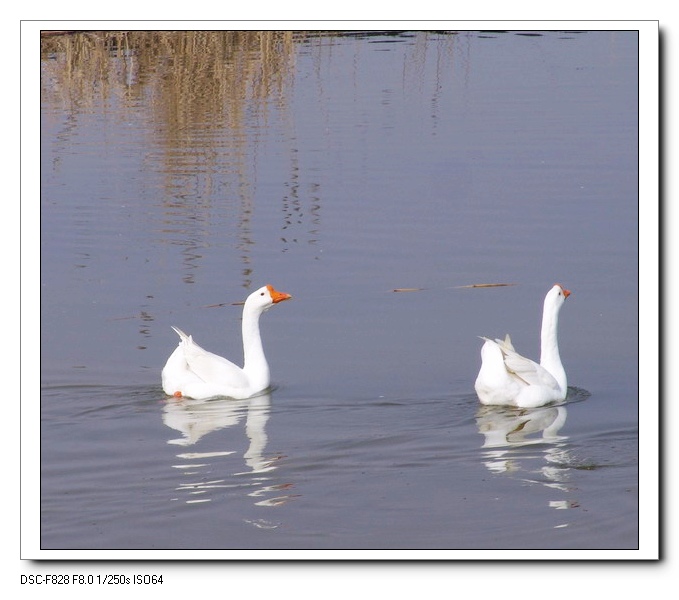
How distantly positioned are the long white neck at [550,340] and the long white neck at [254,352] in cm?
166

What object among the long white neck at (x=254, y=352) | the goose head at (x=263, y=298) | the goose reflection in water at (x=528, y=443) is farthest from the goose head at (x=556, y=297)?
the long white neck at (x=254, y=352)

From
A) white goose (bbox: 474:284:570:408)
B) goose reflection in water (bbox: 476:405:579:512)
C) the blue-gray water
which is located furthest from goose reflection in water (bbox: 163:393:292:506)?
white goose (bbox: 474:284:570:408)

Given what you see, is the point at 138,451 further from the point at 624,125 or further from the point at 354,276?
the point at 624,125

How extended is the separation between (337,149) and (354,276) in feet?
4.51

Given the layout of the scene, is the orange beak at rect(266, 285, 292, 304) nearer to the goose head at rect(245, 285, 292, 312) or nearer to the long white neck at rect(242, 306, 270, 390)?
the goose head at rect(245, 285, 292, 312)

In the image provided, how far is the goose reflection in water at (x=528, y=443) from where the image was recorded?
7078 millimetres

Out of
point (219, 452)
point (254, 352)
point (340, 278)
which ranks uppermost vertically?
point (340, 278)

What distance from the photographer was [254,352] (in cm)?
850

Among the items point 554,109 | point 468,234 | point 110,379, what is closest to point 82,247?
point 110,379

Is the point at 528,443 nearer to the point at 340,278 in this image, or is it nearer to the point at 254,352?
the point at 254,352

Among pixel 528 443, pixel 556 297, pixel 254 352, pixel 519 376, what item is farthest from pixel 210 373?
pixel 556 297

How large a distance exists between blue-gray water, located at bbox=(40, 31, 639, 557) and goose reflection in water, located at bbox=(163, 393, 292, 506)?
2 centimetres

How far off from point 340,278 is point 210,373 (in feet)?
4.59

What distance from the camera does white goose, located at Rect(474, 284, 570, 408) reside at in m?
7.97
